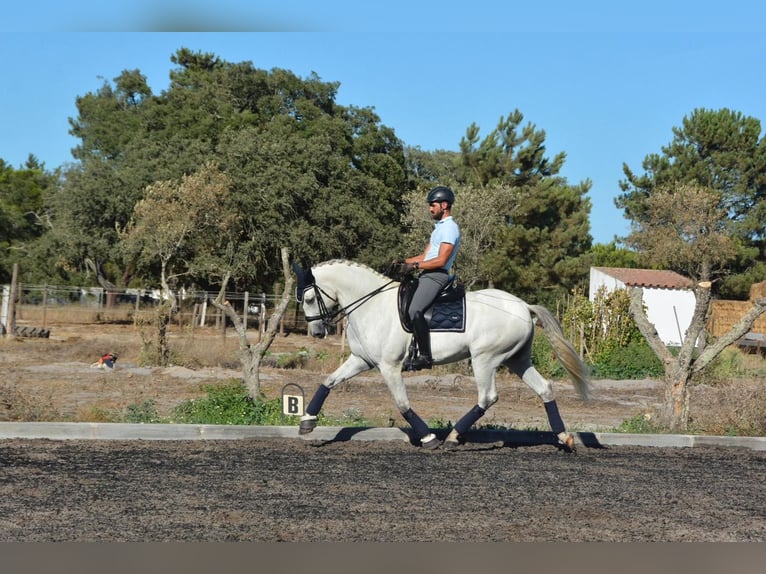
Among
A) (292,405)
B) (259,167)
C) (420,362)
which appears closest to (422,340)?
(420,362)

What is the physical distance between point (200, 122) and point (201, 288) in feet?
29.0

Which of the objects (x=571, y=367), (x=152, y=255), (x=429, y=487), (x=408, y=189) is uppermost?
(x=408, y=189)

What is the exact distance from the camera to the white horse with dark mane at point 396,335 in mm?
10406

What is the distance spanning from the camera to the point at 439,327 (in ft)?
33.8

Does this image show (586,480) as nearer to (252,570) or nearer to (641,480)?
(641,480)

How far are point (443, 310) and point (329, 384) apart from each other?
4.98 feet

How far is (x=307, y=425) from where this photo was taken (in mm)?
10711

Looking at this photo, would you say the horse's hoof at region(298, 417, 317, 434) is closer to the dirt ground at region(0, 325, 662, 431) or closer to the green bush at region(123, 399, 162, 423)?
the dirt ground at region(0, 325, 662, 431)

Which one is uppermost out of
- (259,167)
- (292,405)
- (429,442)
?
(259,167)

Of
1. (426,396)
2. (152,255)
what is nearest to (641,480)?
(426,396)

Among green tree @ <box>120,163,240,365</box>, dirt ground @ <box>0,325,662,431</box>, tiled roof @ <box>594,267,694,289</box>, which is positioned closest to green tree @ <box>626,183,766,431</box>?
tiled roof @ <box>594,267,694,289</box>

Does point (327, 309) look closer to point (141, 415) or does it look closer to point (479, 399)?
point (479, 399)

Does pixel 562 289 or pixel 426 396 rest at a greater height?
pixel 562 289

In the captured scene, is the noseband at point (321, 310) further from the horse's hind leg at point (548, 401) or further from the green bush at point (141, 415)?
the green bush at point (141, 415)
